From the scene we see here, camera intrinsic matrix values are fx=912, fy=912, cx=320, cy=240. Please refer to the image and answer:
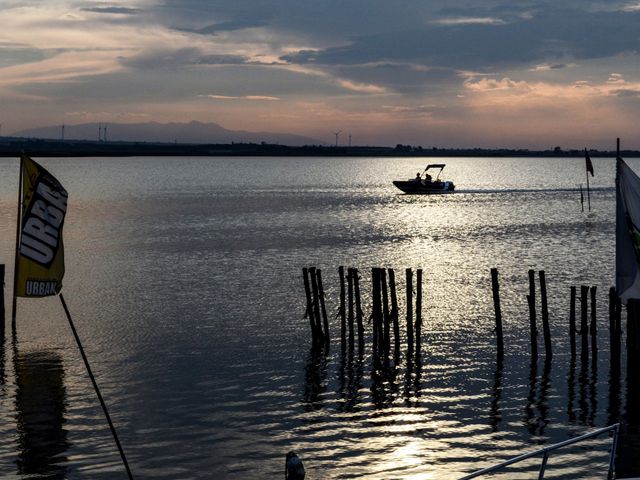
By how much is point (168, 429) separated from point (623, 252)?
41.5 ft

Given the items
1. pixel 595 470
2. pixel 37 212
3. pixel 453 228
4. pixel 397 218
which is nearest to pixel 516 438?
pixel 595 470

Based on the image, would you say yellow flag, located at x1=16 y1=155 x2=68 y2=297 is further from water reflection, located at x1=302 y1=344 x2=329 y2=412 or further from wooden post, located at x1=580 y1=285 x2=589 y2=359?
wooden post, located at x1=580 y1=285 x2=589 y2=359

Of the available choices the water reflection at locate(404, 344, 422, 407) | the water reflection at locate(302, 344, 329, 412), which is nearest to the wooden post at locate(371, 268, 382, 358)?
the water reflection at locate(404, 344, 422, 407)

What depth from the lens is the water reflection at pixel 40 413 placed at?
22.1m

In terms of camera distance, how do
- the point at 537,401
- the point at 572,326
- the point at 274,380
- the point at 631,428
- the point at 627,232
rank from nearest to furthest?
the point at 627,232 → the point at 631,428 → the point at 537,401 → the point at 274,380 → the point at 572,326

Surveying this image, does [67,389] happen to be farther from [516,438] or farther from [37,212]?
[516,438]

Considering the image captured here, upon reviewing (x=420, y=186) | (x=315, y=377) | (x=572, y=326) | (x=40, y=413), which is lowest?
(x=40, y=413)

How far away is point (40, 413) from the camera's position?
26.0 m

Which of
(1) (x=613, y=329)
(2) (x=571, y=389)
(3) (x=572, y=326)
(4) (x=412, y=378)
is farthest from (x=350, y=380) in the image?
(1) (x=613, y=329)

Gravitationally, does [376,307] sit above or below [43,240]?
below

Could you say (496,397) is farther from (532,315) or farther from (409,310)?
(409,310)

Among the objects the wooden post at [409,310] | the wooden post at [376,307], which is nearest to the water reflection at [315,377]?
the wooden post at [376,307]

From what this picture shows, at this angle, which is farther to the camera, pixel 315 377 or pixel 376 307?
pixel 376 307

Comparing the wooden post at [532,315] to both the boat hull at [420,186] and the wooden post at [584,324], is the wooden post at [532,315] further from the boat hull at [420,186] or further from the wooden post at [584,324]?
the boat hull at [420,186]
